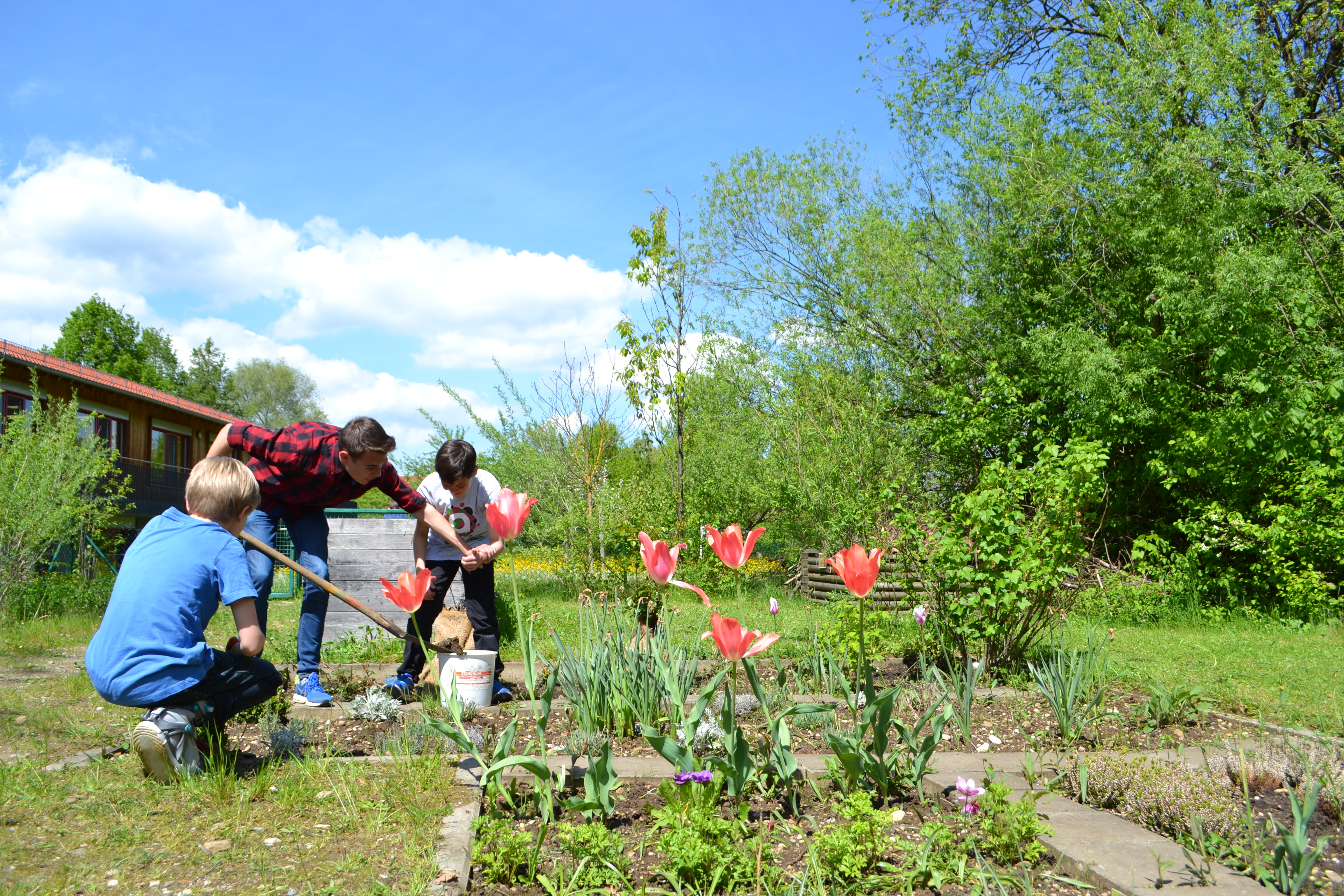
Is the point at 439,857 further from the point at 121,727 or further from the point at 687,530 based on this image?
the point at 687,530

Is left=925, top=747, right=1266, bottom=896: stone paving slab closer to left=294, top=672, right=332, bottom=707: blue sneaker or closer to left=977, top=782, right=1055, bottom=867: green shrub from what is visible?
left=977, top=782, right=1055, bottom=867: green shrub

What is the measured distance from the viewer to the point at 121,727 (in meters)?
3.52

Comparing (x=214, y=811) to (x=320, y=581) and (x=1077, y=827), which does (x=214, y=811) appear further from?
(x=1077, y=827)

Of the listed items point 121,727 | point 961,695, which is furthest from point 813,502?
point 121,727

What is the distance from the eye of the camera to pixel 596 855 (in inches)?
85.0

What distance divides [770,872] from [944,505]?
868 centimetres

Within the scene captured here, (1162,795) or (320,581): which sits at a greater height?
(320,581)

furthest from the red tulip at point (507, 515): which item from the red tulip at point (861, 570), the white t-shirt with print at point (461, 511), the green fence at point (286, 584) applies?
the green fence at point (286, 584)

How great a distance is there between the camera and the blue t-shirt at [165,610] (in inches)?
105

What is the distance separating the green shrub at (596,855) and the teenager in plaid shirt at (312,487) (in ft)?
6.20

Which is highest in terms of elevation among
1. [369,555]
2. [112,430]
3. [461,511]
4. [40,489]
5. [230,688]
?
[112,430]

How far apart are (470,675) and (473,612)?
0.62m

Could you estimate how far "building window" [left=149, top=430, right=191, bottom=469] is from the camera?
22.1 meters

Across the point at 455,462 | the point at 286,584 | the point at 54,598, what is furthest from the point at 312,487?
the point at 286,584
